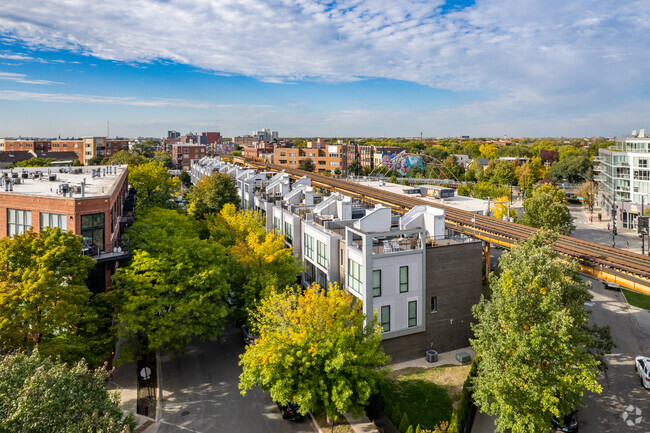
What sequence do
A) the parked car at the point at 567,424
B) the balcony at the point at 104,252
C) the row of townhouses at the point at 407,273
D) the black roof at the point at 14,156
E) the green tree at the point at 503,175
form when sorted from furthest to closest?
the black roof at the point at 14,156, the green tree at the point at 503,175, the balcony at the point at 104,252, the row of townhouses at the point at 407,273, the parked car at the point at 567,424

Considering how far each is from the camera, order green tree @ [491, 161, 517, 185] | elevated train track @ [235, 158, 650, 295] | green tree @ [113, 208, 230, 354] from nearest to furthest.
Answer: green tree @ [113, 208, 230, 354] → elevated train track @ [235, 158, 650, 295] → green tree @ [491, 161, 517, 185]

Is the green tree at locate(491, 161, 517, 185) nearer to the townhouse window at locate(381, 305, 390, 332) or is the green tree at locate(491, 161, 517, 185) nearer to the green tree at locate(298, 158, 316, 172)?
the green tree at locate(298, 158, 316, 172)

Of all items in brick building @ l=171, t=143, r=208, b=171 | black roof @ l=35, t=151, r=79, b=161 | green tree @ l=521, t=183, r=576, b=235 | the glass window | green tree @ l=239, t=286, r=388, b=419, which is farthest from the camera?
brick building @ l=171, t=143, r=208, b=171

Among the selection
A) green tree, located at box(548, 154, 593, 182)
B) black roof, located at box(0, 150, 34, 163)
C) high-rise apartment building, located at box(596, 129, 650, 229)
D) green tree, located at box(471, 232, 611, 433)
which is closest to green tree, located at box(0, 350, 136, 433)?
green tree, located at box(471, 232, 611, 433)

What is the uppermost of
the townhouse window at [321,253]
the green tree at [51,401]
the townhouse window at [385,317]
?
the townhouse window at [321,253]

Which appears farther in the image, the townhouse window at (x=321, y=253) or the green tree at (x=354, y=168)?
the green tree at (x=354, y=168)

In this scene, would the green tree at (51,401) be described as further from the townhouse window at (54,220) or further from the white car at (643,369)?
the white car at (643,369)

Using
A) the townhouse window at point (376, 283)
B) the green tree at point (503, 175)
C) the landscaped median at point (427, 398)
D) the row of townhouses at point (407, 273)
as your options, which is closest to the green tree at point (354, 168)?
the green tree at point (503, 175)
